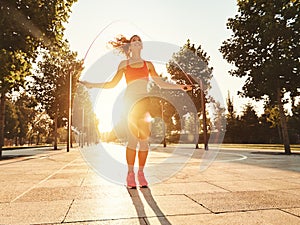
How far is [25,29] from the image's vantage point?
11.5m

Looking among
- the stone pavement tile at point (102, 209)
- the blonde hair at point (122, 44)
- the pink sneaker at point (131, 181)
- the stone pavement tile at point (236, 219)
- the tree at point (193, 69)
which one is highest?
the tree at point (193, 69)

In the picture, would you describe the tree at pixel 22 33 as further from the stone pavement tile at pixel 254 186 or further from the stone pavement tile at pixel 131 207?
the stone pavement tile at pixel 254 186

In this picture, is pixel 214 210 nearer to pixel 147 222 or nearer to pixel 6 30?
pixel 147 222

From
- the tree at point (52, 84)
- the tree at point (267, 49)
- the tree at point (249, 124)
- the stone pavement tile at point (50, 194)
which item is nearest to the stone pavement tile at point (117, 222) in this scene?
the stone pavement tile at point (50, 194)

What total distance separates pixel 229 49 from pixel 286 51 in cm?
344

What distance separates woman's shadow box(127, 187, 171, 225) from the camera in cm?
237

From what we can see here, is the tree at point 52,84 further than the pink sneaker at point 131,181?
Yes

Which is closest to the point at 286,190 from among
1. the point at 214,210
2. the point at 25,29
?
the point at 214,210

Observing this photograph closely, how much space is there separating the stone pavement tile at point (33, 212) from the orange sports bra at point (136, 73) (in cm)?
219

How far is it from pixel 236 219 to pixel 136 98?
2.52 m

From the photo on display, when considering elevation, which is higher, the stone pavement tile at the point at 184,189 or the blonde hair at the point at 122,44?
the blonde hair at the point at 122,44

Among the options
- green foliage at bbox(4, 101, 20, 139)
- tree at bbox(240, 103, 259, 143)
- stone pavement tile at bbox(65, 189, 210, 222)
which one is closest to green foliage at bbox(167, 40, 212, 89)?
stone pavement tile at bbox(65, 189, 210, 222)

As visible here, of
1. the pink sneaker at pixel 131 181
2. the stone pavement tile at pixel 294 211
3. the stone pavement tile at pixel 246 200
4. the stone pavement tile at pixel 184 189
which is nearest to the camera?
the stone pavement tile at pixel 294 211

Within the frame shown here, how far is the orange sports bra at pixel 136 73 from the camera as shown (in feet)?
14.8
